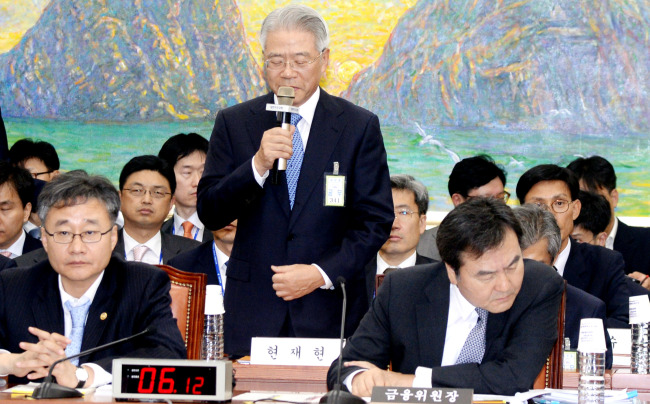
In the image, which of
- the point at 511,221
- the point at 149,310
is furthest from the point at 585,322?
the point at 149,310

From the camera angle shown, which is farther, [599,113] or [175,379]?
[599,113]

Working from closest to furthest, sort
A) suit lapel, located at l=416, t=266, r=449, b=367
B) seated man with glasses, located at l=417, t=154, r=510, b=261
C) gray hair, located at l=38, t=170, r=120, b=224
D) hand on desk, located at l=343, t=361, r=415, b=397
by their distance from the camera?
hand on desk, located at l=343, t=361, r=415, b=397
suit lapel, located at l=416, t=266, r=449, b=367
gray hair, located at l=38, t=170, r=120, b=224
seated man with glasses, located at l=417, t=154, r=510, b=261

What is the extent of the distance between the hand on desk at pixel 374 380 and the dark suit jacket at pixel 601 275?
201cm

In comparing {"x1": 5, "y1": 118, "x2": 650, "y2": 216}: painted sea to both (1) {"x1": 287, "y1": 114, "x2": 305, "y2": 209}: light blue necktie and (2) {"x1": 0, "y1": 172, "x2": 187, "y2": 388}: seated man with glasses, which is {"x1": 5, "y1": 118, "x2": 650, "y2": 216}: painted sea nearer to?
(1) {"x1": 287, "y1": 114, "x2": 305, "y2": 209}: light blue necktie

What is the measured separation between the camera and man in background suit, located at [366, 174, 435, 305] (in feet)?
14.7

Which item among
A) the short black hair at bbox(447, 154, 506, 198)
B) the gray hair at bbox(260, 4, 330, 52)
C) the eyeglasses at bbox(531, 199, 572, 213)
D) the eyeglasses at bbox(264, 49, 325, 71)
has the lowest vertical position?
the eyeglasses at bbox(531, 199, 572, 213)

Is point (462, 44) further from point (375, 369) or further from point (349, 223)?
point (375, 369)

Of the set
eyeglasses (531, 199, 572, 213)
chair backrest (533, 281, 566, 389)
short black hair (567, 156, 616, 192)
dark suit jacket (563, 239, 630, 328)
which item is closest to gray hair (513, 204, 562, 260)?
dark suit jacket (563, 239, 630, 328)

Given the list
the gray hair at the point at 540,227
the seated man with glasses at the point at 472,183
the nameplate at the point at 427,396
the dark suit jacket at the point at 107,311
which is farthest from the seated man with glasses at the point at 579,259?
the nameplate at the point at 427,396

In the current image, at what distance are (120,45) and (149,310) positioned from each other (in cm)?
320

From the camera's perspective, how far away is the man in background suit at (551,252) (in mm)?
3582

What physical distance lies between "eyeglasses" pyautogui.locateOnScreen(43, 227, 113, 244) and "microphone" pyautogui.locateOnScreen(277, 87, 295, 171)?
57 centimetres

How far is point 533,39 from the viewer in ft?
18.2

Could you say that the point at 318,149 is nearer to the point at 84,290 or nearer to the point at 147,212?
the point at 84,290
